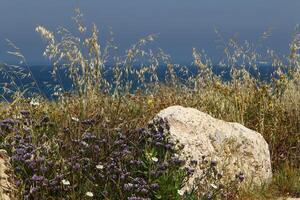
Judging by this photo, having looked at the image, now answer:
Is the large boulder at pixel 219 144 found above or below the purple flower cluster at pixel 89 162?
below

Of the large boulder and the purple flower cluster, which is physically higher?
the purple flower cluster

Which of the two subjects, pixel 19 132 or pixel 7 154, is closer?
pixel 7 154

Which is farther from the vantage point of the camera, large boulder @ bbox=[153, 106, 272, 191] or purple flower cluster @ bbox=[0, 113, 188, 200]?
large boulder @ bbox=[153, 106, 272, 191]

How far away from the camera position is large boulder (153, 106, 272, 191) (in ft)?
25.6

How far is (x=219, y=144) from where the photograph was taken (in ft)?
27.1

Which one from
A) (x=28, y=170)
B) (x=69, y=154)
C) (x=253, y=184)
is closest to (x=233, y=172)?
(x=253, y=184)

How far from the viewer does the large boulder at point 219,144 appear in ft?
25.6

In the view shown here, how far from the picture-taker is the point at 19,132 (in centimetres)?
732

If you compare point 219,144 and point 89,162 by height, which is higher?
point 89,162

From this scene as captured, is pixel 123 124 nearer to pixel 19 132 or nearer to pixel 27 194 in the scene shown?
pixel 19 132

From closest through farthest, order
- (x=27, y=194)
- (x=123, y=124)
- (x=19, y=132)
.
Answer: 1. (x=27, y=194)
2. (x=19, y=132)
3. (x=123, y=124)

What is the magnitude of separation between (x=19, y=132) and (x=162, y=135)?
5.03ft

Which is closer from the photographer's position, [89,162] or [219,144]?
[89,162]

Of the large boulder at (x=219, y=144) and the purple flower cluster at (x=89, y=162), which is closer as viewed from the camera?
the purple flower cluster at (x=89, y=162)
